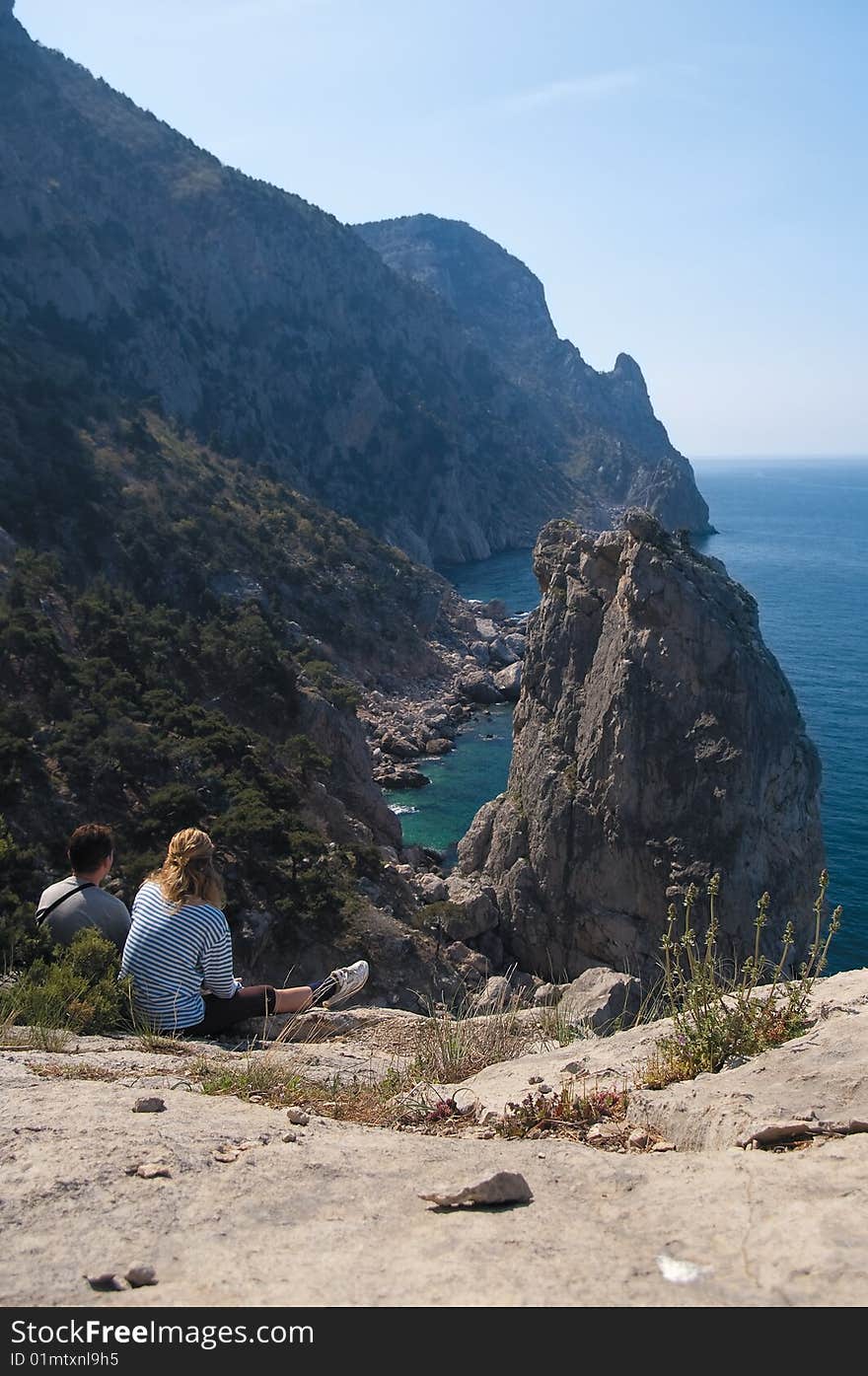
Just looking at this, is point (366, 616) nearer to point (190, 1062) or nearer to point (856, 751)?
point (856, 751)

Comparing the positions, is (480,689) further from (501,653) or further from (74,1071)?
(74,1071)

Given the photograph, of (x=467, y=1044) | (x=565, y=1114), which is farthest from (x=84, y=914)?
(x=565, y=1114)

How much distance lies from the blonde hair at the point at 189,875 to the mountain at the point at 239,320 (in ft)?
199

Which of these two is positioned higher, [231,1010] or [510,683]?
[231,1010]

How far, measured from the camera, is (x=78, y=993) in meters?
6.01

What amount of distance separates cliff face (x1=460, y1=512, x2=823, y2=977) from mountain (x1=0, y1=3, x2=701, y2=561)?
1865 inches

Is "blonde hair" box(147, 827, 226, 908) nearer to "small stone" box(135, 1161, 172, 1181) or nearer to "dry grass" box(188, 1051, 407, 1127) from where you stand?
"dry grass" box(188, 1051, 407, 1127)

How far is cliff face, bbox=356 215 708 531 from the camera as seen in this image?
134 meters

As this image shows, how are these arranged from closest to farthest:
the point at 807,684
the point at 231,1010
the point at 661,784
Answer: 1. the point at 231,1010
2. the point at 661,784
3. the point at 807,684

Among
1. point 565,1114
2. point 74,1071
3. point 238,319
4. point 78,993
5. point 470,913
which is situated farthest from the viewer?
point 238,319

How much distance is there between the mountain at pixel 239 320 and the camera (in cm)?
7406

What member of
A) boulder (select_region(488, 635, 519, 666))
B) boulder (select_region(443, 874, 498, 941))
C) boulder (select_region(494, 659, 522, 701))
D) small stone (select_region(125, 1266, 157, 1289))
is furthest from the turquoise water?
small stone (select_region(125, 1266, 157, 1289))

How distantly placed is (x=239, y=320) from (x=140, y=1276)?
101m

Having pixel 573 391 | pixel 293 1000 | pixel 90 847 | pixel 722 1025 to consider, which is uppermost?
pixel 573 391
